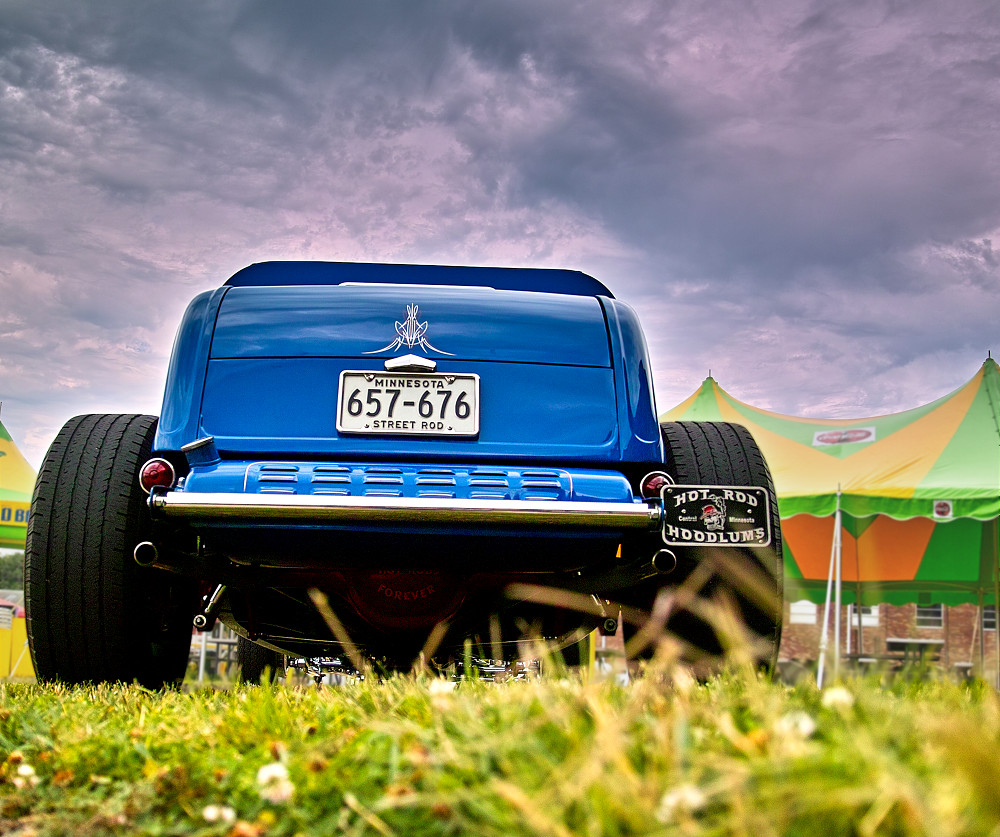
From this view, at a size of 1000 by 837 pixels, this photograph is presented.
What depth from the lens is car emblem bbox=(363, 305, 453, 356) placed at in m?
2.78

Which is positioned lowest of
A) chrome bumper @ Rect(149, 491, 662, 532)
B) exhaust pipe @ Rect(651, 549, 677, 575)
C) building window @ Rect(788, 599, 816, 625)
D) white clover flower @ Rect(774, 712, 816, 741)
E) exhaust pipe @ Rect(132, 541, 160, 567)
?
building window @ Rect(788, 599, 816, 625)

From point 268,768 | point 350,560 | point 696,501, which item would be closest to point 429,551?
point 350,560

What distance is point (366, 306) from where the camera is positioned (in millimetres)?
2893

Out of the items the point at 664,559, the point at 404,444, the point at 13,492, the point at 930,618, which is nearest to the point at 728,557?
the point at 664,559

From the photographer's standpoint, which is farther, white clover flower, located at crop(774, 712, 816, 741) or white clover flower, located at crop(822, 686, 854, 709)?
white clover flower, located at crop(822, 686, 854, 709)

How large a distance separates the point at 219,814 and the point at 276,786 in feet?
0.34

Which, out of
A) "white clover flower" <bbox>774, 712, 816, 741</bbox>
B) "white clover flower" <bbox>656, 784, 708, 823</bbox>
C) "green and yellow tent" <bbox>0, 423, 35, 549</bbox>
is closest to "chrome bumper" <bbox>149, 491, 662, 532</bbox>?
"white clover flower" <bbox>774, 712, 816, 741</bbox>

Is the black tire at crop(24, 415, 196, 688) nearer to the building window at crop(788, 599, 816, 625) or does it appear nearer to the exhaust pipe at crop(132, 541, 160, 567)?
the exhaust pipe at crop(132, 541, 160, 567)

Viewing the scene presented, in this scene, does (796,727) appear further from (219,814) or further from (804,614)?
(804,614)

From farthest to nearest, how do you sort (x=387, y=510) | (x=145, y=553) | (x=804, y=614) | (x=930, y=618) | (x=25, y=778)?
(x=930, y=618) → (x=804, y=614) → (x=145, y=553) → (x=387, y=510) → (x=25, y=778)

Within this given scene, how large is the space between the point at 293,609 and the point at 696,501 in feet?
5.47

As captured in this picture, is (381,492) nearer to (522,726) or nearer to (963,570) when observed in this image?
(522,726)

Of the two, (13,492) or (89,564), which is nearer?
(89,564)

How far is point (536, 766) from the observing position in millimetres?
1062
